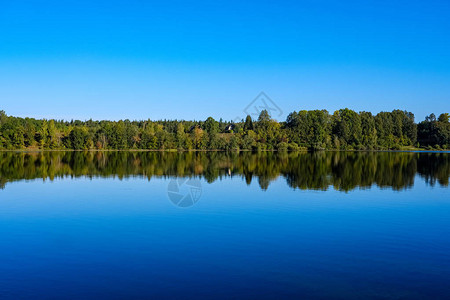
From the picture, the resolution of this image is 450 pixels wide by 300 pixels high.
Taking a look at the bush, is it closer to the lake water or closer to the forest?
the forest

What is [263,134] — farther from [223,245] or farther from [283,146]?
[223,245]

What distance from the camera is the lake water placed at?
28.4ft

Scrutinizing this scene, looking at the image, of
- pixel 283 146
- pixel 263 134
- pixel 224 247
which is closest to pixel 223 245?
pixel 224 247

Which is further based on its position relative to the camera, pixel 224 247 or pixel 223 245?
pixel 223 245

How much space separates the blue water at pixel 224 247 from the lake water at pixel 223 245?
42 millimetres

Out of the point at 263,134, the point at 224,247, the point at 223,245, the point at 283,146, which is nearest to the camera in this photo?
the point at 224,247

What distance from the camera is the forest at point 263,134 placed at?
104m

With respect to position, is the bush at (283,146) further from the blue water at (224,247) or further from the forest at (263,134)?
the blue water at (224,247)

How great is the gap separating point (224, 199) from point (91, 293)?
1304 centimetres

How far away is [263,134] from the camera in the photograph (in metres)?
119

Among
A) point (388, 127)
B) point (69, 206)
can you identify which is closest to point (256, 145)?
point (388, 127)

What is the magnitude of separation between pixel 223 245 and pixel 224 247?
221mm

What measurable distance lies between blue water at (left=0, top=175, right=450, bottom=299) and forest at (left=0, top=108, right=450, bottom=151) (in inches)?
3530

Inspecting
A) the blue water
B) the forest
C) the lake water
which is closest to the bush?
the forest
